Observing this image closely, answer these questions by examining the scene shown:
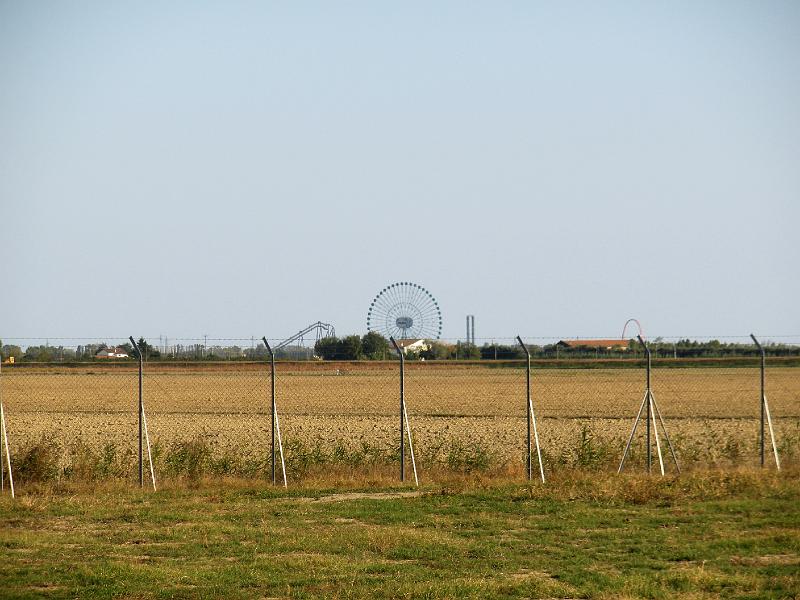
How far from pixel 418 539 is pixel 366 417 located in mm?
21959

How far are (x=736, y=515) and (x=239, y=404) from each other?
103ft

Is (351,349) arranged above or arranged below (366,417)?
above

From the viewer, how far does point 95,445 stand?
2394 cm

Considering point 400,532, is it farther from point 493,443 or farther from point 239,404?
point 239,404

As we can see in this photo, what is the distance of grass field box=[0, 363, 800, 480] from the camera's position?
19.5 m

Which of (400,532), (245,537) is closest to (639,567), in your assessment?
(400,532)

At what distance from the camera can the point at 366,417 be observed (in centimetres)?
3403

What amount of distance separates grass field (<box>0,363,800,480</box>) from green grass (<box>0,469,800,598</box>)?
2623mm

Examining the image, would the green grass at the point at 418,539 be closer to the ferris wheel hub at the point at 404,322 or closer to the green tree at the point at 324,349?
the green tree at the point at 324,349

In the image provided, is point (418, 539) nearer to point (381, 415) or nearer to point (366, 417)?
point (366, 417)

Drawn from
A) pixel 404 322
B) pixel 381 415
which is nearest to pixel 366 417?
pixel 381 415

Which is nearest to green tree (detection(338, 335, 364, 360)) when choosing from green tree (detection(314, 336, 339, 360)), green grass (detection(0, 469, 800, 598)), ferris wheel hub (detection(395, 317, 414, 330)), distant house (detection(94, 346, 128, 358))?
green tree (detection(314, 336, 339, 360))

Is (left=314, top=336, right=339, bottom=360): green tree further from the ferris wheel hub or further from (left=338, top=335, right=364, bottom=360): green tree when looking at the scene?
the ferris wheel hub

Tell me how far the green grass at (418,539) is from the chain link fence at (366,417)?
→ 167cm
